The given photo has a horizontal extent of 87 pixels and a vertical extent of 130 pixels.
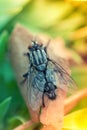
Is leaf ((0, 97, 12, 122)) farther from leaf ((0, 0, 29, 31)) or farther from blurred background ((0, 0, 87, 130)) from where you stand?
leaf ((0, 0, 29, 31))

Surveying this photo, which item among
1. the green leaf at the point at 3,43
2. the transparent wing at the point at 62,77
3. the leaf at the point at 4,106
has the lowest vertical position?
the leaf at the point at 4,106

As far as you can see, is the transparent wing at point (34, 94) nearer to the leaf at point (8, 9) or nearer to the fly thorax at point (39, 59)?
the fly thorax at point (39, 59)

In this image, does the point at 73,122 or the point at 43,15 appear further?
the point at 43,15

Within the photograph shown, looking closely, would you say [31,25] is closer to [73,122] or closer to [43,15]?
[43,15]

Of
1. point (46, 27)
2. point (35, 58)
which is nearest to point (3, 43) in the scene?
point (35, 58)

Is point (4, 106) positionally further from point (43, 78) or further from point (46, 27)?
point (46, 27)

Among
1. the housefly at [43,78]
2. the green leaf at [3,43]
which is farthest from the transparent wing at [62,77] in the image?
the green leaf at [3,43]

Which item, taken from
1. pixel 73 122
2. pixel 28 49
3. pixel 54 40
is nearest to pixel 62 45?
pixel 54 40
